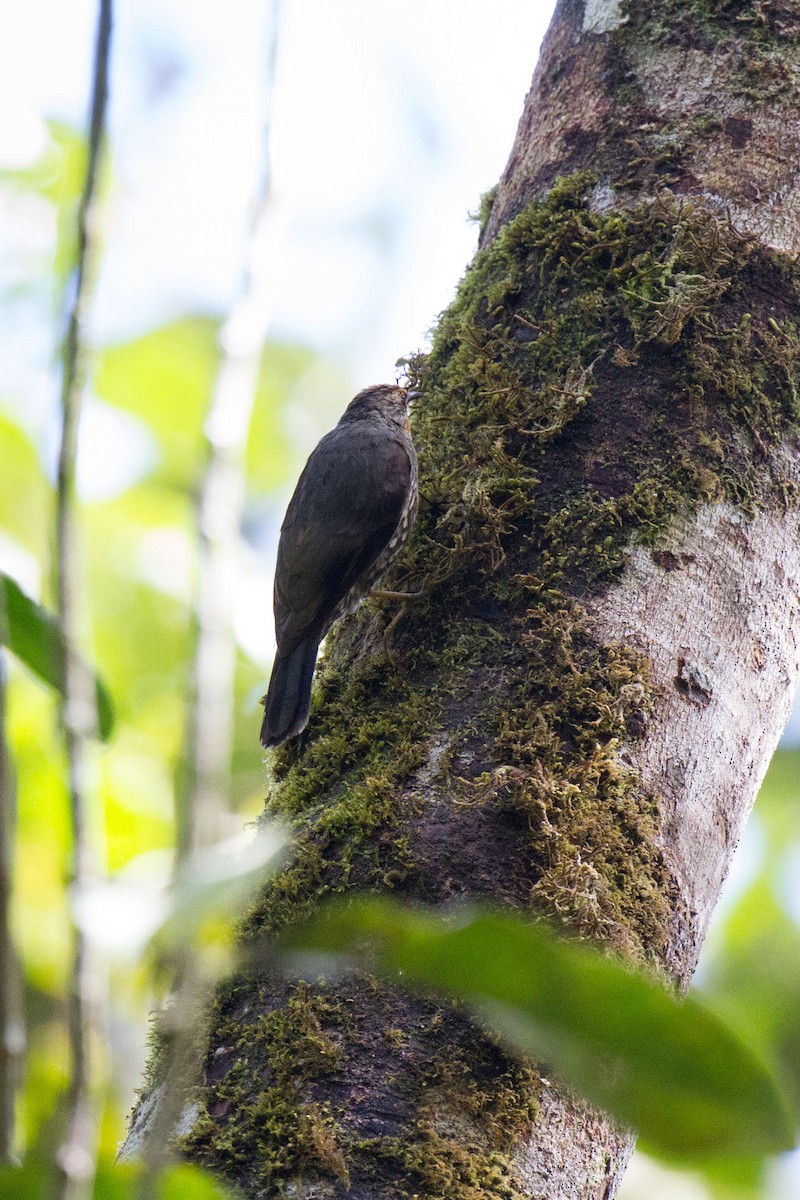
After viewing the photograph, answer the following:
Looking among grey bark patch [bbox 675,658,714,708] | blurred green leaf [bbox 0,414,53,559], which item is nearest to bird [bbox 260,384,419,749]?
grey bark patch [bbox 675,658,714,708]

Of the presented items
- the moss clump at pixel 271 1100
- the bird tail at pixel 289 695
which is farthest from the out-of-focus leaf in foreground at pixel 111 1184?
the bird tail at pixel 289 695

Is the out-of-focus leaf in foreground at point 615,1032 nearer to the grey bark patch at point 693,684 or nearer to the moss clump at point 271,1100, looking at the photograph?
the moss clump at point 271,1100

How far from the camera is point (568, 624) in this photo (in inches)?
91.9

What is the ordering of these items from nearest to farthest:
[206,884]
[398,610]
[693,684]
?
1. [206,884]
2. [693,684]
3. [398,610]

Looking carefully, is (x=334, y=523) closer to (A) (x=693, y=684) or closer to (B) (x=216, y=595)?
(A) (x=693, y=684)

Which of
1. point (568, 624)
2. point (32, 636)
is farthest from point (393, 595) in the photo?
point (32, 636)

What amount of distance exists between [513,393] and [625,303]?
0.32 metres

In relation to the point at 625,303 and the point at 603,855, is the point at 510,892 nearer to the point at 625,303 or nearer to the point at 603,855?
the point at 603,855

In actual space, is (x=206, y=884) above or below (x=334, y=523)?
below

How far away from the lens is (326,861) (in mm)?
2195

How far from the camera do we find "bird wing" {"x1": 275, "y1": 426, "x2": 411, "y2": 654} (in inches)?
142

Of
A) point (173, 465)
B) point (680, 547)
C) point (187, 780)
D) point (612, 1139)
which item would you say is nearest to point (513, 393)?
point (680, 547)

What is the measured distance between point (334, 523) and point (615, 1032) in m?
2.99

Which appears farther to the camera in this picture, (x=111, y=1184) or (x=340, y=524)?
(x=340, y=524)
